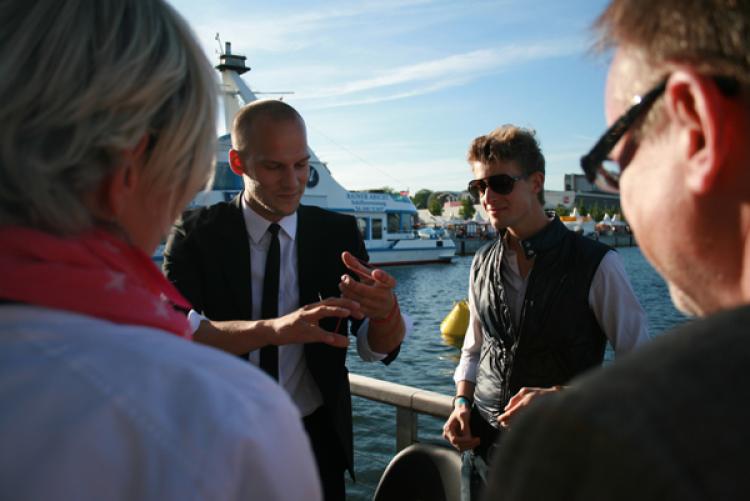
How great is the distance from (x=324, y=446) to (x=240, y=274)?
2.73 feet

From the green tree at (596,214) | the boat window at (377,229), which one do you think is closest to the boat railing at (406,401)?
the boat window at (377,229)

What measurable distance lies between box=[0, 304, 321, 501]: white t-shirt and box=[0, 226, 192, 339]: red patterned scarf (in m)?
0.03

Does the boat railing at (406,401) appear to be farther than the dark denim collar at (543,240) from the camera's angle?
Yes

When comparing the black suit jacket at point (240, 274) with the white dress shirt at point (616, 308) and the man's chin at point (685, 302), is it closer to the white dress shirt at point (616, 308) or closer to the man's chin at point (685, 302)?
the white dress shirt at point (616, 308)

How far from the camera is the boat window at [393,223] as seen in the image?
119 feet

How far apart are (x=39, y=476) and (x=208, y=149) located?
61cm

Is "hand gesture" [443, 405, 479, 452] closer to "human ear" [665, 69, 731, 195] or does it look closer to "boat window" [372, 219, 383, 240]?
"human ear" [665, 69, 731, 195]

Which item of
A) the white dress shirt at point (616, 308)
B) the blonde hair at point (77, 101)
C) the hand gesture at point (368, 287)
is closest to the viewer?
the blonde hair at point (77, 101)

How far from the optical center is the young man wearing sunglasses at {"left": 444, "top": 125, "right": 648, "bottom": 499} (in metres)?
2.58

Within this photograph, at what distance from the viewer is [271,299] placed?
2.68 meters

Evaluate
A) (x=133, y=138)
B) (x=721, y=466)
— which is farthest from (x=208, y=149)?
(x=721, y=466)

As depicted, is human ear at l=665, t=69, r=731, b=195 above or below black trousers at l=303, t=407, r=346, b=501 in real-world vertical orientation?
above

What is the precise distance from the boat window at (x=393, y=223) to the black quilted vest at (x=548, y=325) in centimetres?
3346

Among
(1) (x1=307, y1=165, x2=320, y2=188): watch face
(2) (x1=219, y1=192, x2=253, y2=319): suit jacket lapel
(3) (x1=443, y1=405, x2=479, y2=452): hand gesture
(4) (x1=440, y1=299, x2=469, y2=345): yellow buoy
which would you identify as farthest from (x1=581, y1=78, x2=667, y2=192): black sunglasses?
(1) (x1=307, y1=165, x2=320, y2=188): watch face
